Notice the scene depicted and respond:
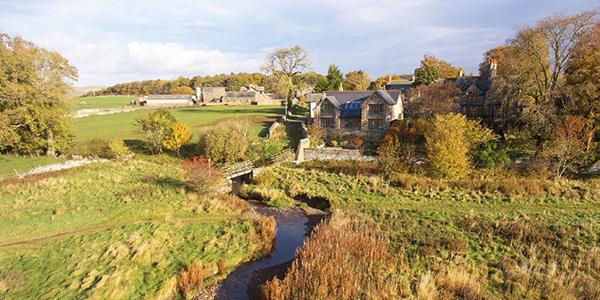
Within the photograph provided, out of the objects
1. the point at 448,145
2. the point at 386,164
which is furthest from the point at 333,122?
the point at 448,145

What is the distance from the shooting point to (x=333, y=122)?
172ft

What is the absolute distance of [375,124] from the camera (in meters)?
49.6

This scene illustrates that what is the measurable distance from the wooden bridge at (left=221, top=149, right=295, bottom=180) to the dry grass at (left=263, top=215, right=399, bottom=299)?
17859 mm

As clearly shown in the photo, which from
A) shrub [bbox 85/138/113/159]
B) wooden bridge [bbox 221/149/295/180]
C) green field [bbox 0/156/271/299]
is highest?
shrub [bbox 85/138/113/159]

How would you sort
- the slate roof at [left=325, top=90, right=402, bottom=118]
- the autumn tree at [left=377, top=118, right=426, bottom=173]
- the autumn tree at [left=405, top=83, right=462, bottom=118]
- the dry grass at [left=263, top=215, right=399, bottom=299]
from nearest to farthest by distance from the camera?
the dry grass at [left=263, top=215, right=399, bottom=299] → the autumn tree at [left=377, top=118, right=426, bottom=173] → the autumn tree at [left=405, top=83, right=462, bottom=118] → the slate roof at [left=325, top=90, right=402, bottom=118]

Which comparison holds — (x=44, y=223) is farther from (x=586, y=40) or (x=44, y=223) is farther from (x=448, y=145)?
(x=586, y=40)

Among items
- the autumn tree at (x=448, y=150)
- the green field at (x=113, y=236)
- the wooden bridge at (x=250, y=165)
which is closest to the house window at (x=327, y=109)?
the wooden bridge at (x=250, y=165)

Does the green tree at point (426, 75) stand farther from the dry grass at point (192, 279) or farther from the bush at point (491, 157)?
the dry grass at point (192, 279)

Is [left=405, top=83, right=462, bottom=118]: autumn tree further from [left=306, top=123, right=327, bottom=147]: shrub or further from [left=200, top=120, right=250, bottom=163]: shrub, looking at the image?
[left=200, top=120, right=250, bottom=163]: shrub

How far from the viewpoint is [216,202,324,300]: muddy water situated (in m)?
16.2

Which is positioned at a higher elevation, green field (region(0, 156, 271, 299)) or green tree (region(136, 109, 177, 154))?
green tree (region(136, 109, 177, 154))

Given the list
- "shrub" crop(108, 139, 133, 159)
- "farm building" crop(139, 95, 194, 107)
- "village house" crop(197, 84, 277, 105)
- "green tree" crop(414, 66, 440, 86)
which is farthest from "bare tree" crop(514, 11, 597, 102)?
"farm building" crop(139, 95, 194, 107)

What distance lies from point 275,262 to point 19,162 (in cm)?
3854

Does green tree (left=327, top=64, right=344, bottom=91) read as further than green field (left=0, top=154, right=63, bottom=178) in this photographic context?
Yes
